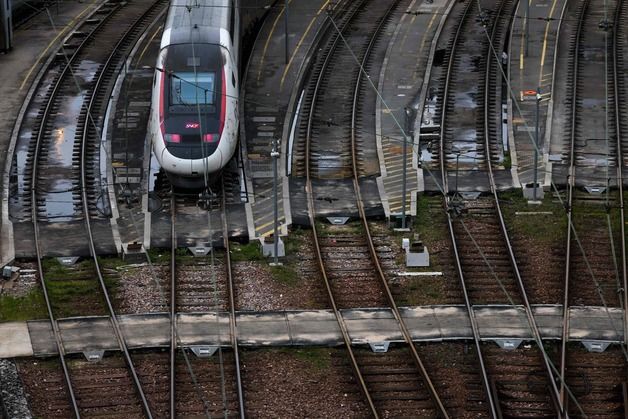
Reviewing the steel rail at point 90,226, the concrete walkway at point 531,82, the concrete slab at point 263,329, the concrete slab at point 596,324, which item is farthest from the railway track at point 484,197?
the steel rail at point 90,226

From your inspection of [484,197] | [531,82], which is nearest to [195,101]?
[484,197]

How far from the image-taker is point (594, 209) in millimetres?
47469

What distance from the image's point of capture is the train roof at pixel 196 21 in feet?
163

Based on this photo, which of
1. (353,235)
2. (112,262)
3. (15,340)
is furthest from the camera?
(353,235)

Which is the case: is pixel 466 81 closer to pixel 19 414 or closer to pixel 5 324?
pixel 5 324

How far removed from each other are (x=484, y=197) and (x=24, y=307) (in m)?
15.7

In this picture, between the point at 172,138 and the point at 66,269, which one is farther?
the point at 172,138

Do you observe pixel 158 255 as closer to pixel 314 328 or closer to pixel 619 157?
pixel 314 328

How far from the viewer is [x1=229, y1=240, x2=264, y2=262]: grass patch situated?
4414 centimetres

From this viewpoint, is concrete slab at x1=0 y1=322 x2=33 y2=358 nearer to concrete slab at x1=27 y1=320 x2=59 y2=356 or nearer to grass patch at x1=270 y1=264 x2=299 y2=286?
concrete slab at x1=27 y1=320 x2=59 y2=356

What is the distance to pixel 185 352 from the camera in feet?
123

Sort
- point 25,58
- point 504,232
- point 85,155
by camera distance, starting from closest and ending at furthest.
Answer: point 504,232 → point 85,155 → point 25,58

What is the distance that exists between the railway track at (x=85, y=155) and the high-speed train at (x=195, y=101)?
11.4ft

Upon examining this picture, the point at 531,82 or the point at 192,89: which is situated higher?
the point at 192,89
